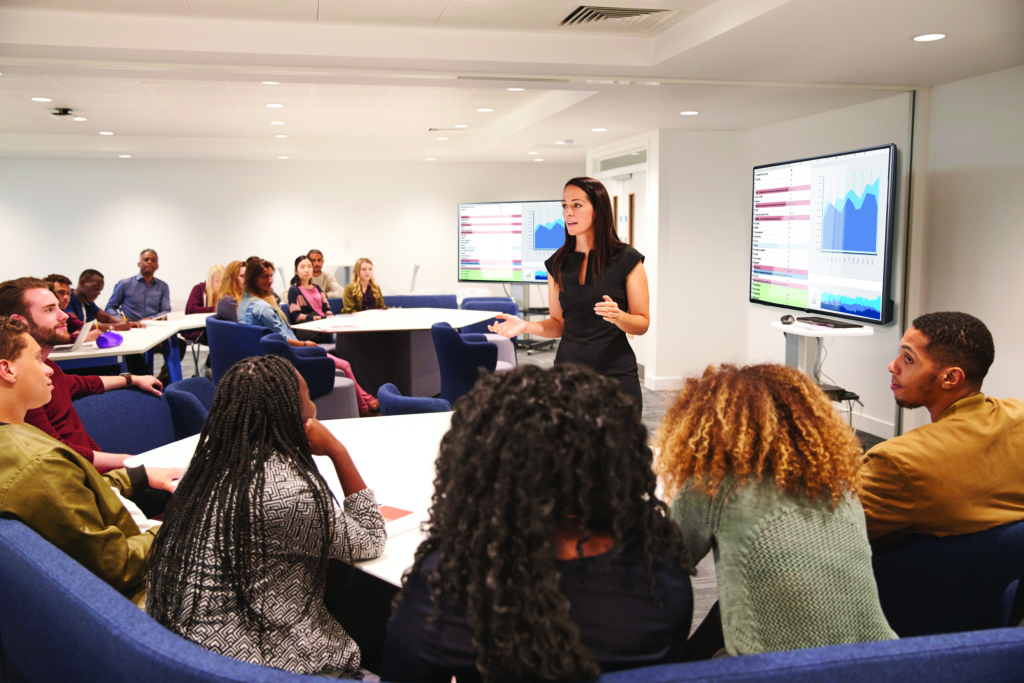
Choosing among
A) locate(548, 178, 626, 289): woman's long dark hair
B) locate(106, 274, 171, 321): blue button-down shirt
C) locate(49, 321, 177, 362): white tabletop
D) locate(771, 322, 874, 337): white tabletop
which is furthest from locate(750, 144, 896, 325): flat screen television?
locate(106, 274, 171, 321): blue button-down shirt

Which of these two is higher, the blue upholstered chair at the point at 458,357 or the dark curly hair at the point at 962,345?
the dark curly hair at the point at 962,345

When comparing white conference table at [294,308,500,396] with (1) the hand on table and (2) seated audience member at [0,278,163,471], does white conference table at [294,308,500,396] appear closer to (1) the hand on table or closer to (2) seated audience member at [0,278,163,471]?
(2) seated audience member at [0,278,163,471]

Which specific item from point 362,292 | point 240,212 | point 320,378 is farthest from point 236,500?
point 240,212

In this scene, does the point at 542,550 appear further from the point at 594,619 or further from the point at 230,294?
the point at 230,294

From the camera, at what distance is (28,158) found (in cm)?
1002

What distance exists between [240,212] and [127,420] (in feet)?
28.6

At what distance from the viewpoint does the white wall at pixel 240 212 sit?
10.2m

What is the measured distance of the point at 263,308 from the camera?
5504 millimetres

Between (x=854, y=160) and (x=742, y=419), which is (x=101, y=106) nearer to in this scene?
(x=854, y=160)

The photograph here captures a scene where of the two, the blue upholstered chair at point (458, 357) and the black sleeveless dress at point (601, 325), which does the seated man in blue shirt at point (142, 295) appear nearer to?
the blue upholstered chair at point (458, 357)

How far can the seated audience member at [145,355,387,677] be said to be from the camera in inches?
52.0

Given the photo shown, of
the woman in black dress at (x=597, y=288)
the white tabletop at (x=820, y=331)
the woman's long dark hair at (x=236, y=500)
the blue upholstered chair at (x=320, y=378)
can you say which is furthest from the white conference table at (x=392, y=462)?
the white tabletop at (x=820, y=331)

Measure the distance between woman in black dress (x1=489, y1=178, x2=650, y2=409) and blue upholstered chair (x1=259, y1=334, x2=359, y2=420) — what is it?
196cm

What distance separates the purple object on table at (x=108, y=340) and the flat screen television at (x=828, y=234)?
5.08 meters
